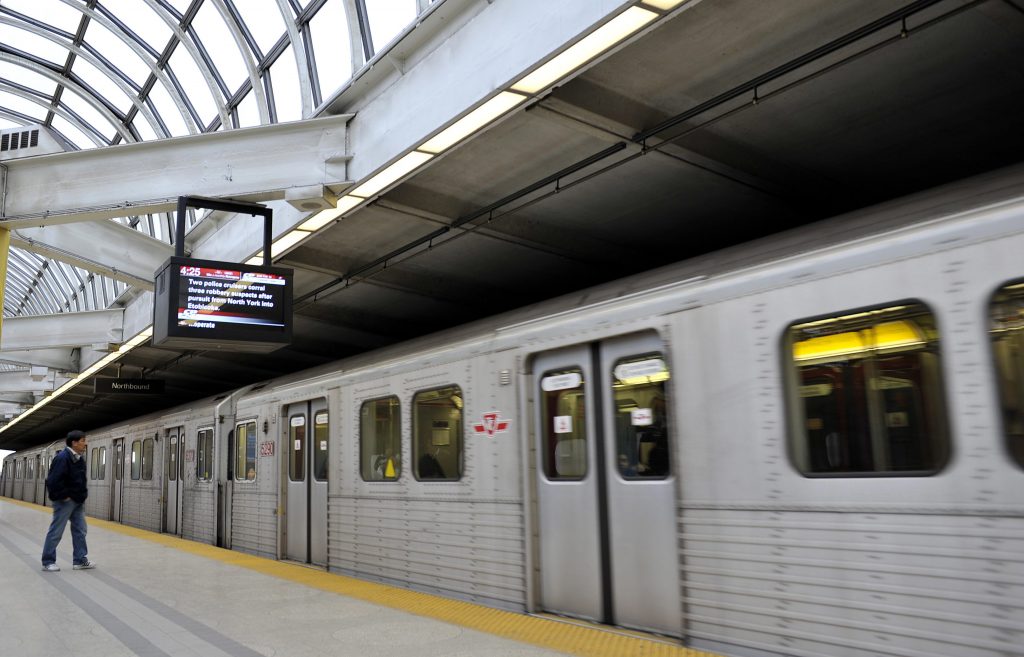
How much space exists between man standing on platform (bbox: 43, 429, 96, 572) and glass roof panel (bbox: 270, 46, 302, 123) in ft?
16.0

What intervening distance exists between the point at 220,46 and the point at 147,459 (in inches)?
410

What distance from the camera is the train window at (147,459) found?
1812 cm

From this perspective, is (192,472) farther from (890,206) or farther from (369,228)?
(890,206)

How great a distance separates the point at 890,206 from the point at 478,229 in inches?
218

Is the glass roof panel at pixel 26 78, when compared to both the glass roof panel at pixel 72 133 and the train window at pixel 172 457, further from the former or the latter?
the train window at pixel 172 457

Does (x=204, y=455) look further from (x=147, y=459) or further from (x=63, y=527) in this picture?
(x=147, y=459)

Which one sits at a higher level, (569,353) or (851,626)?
(569,353)

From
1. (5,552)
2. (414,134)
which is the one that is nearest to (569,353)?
(414,134)

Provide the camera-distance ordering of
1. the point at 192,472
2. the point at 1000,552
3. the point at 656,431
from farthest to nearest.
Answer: the point at 192,472, the point at 656,431, the point at 1000,552

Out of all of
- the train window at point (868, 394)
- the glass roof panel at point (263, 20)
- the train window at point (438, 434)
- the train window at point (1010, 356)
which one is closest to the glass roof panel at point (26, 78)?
the glass roof panel at point (263, 20)

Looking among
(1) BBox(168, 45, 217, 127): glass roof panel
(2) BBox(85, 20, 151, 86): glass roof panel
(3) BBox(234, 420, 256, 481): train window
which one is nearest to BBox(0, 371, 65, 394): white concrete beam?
(2) BBox(85, 20, 151, 86): glass roof panel

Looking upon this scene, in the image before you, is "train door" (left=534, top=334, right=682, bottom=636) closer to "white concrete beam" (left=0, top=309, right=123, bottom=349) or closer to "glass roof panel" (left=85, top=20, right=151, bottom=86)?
"glass roof panel" (left=85, top=20, right=151, bottom=86)

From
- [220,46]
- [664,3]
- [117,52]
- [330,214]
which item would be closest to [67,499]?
[330,214]

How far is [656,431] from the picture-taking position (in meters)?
5.35
